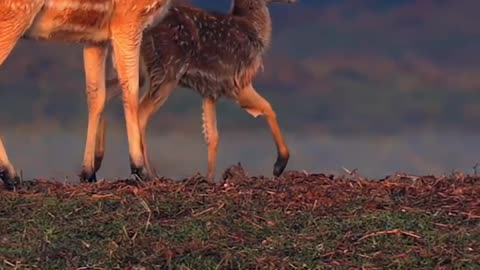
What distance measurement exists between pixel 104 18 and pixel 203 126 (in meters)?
2.55

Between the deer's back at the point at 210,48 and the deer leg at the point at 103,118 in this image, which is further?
the deer's back at the point at 210,48

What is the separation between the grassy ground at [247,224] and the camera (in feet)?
21.0

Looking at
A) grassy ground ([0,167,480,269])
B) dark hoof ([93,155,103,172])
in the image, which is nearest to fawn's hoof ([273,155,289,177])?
dark hoof ([93,155,103,172])

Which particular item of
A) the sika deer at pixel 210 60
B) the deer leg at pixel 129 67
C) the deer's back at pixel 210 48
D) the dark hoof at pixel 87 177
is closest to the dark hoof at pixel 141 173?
the deer leg at pixel 129 67

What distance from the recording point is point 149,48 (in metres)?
11.7

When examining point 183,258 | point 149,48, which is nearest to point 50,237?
point 183,258

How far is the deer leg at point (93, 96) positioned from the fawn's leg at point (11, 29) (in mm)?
1260

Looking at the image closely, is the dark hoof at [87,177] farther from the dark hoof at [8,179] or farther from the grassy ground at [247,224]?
the grassy ground at [247,224]

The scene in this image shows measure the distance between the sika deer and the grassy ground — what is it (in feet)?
9.21

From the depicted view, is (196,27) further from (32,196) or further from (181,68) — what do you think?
(32,196)

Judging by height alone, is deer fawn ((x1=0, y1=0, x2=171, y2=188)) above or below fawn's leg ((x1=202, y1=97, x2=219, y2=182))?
above

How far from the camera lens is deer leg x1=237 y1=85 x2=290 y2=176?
1279 cm

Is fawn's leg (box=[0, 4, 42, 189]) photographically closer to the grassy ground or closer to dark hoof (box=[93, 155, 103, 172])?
the grassy ground

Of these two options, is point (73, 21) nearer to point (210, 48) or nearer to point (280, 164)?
point (210, 48)
